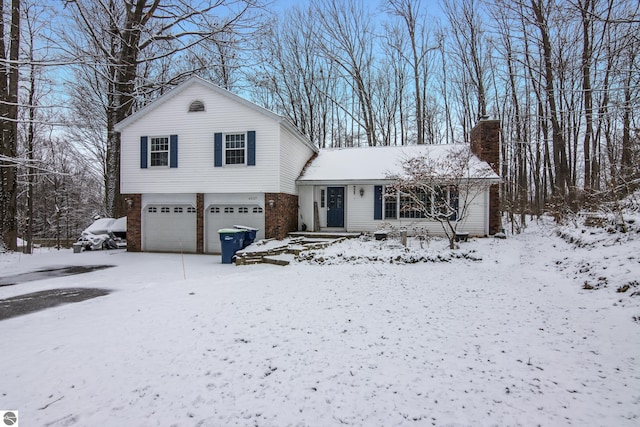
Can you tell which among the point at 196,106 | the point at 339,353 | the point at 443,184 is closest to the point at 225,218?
the point at 196,106

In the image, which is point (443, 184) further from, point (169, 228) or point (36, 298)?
point (36, 298)

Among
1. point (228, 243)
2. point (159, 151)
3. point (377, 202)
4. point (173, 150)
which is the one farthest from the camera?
point (377, 202)

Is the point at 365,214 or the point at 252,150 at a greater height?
the point at 252,150

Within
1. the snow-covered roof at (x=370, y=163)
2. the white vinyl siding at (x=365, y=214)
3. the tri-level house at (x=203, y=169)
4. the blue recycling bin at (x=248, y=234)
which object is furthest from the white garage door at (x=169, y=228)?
the snow-covered roof at (x=370, y=163)

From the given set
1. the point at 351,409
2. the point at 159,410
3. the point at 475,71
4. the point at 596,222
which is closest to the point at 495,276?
the point at 596,222

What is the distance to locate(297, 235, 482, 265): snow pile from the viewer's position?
32.5ft

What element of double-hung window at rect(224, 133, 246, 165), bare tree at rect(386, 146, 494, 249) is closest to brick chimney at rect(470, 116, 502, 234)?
bare tree at rect(386, 146, 494, 249)

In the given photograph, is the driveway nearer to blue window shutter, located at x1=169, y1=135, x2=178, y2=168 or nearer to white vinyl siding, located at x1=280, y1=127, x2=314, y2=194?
blue window shutter, located at x1=169, y1=135, x2=178, y2=168

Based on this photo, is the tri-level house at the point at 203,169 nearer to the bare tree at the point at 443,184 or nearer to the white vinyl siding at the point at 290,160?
the white vinyl siding at the point at 290,160

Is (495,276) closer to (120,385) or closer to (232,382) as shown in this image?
(232,382)

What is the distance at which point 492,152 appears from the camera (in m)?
14.2

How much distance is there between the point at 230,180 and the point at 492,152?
10.9m

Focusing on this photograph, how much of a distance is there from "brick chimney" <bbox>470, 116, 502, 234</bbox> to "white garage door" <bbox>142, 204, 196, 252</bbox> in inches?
482

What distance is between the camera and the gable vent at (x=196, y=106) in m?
13.5
